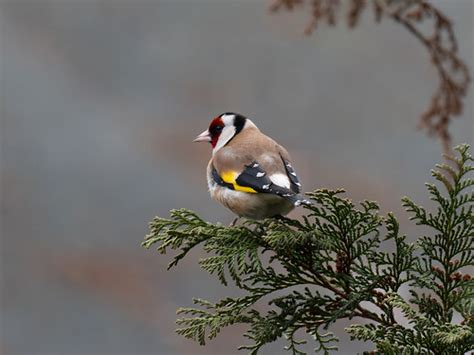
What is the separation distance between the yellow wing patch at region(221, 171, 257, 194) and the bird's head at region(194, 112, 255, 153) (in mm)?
358

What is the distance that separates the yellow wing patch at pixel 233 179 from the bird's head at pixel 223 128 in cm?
36

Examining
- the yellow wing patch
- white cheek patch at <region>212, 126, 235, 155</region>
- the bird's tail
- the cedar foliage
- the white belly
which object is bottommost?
the cedar foliage

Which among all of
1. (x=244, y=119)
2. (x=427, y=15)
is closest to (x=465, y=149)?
(x=244, y=119)

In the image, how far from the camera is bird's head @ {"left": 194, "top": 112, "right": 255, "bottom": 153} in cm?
280

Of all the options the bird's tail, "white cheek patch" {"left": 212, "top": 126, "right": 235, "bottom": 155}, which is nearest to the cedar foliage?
the bird's tail

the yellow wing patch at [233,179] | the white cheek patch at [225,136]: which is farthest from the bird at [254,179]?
the white cheek patch at [225,136]

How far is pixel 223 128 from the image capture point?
283 cm

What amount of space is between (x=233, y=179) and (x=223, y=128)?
470 millimetres

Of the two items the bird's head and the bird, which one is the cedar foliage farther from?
the bird's head

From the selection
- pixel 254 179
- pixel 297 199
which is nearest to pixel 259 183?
pixel 254 179

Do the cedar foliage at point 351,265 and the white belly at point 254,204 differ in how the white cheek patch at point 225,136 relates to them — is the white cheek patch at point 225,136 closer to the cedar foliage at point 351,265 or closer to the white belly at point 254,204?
the white belly at point 254,204

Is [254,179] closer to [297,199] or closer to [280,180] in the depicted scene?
[280,180]

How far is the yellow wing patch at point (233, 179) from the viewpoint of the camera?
2328 mm

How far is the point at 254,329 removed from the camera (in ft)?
5.85
